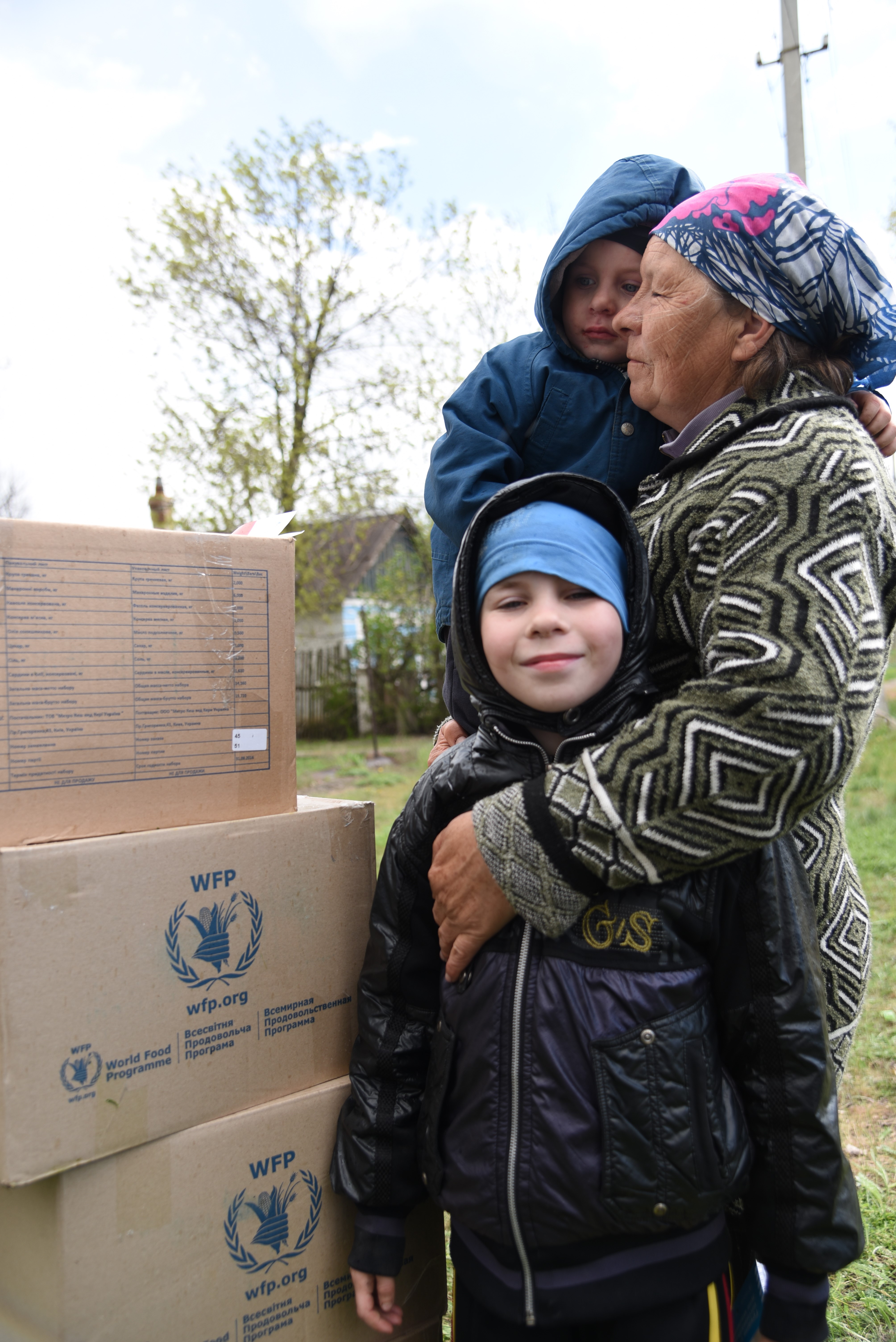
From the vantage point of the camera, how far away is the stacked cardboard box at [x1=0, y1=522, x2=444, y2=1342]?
3.74 ft

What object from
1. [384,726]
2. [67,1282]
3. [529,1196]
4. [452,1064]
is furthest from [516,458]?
[384,726]

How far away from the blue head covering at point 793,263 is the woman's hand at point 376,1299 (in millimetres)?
1579

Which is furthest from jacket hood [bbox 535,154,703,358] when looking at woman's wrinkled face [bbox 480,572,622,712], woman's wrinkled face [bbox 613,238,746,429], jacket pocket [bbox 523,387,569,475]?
woman's wrinkled face [bbox 480,572,622,712]

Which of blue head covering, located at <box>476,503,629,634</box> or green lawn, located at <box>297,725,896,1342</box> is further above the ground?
blue head covering, located at <box>476,503,629,634</box>

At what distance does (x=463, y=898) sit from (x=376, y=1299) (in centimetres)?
72

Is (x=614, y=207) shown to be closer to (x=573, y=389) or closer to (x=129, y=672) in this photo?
(x=573, y=389)

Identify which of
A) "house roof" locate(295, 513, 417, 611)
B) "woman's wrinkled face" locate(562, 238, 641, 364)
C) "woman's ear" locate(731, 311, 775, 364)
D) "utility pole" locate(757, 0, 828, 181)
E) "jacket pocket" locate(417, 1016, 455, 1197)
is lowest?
"jacket pocket" locate(417, 1016, 455, 1197)

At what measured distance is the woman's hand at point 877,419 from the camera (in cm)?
145

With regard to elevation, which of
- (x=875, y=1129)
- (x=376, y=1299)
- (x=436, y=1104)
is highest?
(x=436, y=1104)

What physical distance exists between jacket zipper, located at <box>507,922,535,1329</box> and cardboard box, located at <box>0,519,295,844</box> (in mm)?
497

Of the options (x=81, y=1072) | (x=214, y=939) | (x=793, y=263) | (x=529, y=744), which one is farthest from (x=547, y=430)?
(x=81, y=1072)

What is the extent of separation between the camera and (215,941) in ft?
4.26

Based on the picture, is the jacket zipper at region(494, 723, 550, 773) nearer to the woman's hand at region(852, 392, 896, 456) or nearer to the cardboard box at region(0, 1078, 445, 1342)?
the cardboard box at region(0, 1078, 445, 1342)

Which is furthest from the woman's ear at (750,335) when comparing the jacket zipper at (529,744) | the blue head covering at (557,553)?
the jacket zipper at (529,744)
